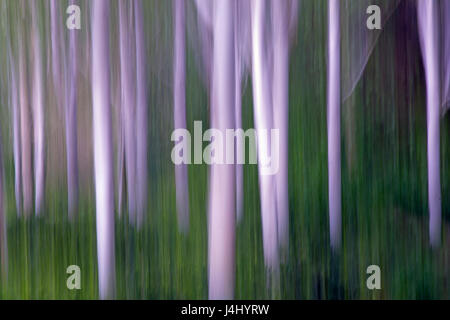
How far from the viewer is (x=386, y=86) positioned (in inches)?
40.4

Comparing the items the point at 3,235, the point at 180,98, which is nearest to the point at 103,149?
the point at 180,98

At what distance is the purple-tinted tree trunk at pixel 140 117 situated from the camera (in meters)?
1.03

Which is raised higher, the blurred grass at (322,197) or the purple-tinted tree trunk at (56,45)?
the purple-tinted tree trunk at (56,45)

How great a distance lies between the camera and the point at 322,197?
1037mm

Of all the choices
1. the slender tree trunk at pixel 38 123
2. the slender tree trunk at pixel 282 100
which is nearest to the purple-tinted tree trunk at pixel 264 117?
the slender tree trunk at pixel 282 100

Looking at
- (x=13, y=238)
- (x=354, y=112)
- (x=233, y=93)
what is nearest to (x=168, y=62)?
(x=233, y=93)

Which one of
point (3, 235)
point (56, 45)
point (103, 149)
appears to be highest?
point (56, 45)

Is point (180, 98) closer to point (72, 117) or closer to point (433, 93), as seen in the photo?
point (72, 117)

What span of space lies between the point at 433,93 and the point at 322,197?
1.09 feet

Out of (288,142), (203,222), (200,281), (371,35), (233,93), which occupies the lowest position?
(200,281)

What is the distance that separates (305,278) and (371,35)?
0.56 m

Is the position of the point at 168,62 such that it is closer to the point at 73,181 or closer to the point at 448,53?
the point at 73,181

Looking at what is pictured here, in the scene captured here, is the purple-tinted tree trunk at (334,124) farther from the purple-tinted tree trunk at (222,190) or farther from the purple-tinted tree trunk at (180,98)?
the purple-tinted tree trunk at (180,98)

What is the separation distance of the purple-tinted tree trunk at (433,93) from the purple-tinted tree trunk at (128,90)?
0.64 metres
